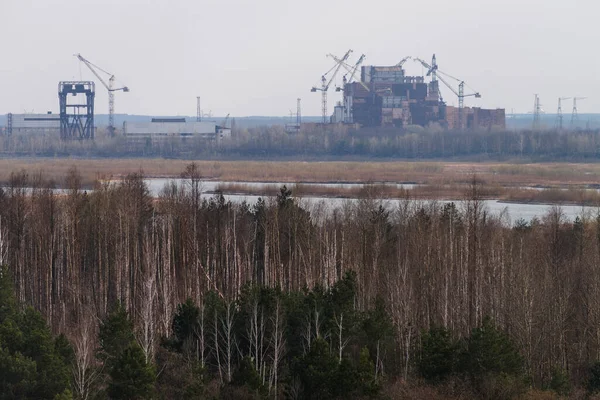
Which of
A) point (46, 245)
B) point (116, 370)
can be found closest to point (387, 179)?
point (46, 245)

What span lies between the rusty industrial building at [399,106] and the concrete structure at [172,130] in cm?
1440

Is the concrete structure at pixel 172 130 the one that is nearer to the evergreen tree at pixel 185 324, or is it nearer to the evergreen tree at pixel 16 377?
the evergreen tree at pixel 185 324

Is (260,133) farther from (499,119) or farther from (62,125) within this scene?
(499,119)

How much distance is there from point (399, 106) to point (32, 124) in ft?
116

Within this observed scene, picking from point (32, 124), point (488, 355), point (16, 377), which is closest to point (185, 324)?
point (16, 377)

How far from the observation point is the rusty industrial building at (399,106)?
103m

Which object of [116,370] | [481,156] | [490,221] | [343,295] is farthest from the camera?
[481,156]

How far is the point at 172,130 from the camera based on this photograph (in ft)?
309

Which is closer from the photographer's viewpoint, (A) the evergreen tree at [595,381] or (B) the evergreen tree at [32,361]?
(B) the evergreen tree at [32,361]

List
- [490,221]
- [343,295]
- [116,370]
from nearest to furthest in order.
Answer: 1. [116,370]
2. [343,295]
3. [490,221]

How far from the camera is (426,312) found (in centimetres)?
1995

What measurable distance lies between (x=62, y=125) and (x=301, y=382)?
8057cm

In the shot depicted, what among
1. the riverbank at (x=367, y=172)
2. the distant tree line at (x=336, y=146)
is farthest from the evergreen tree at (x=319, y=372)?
the distant tree line at (x=336, y=146)

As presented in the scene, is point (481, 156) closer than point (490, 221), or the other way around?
point (490, 221)
